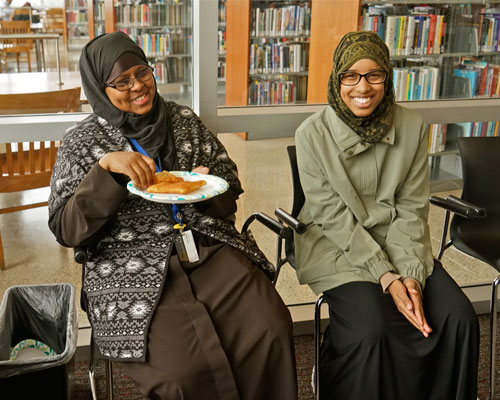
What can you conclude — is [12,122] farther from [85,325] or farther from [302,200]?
[302,200]

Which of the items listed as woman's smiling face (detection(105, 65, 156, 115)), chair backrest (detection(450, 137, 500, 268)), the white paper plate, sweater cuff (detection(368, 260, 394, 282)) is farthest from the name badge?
chair backrest (detection(450, 137, 500, 268))

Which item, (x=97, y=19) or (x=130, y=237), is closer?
(x=130, y=237)

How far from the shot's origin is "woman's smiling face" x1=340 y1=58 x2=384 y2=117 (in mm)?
2072

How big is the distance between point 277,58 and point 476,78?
1009 mm

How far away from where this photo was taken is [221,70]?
2502 mm

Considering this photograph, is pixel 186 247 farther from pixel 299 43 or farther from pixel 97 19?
pixel 299 43

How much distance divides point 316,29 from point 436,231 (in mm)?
1289

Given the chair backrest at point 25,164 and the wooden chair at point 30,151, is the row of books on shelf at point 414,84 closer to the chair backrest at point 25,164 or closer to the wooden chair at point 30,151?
the wooden chair at point 30,151

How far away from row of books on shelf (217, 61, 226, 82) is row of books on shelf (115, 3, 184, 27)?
26cm

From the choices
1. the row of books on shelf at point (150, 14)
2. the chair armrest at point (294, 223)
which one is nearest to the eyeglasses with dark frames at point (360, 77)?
the chair armrest at point (294, 223)

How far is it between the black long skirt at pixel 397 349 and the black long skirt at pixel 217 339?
19 cm

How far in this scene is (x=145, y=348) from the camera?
68.1 inches

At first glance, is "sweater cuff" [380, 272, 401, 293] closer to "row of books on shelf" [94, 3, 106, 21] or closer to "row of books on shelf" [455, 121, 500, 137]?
"row of books on shelf" [455, 121, 500, 137]

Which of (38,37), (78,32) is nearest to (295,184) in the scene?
(78,32)
